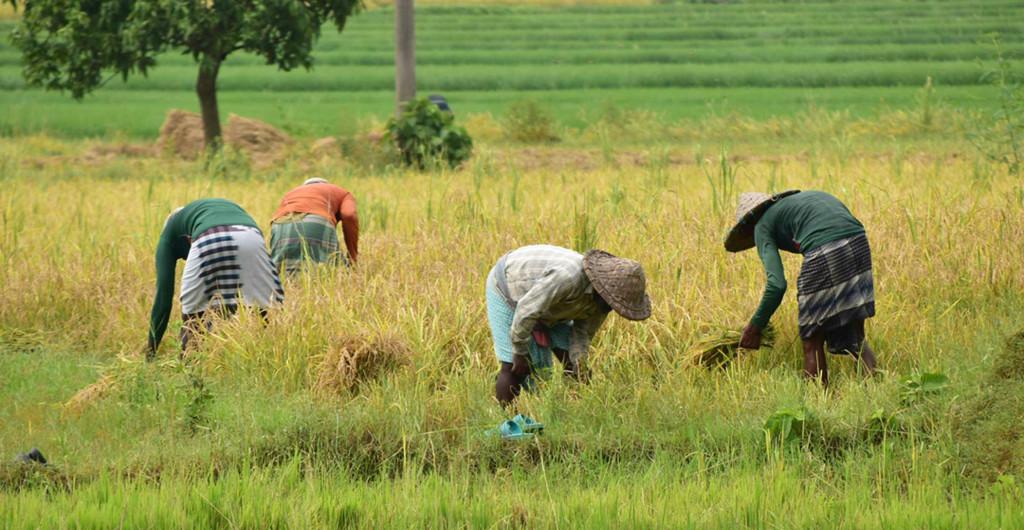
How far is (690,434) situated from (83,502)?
9.15 feet

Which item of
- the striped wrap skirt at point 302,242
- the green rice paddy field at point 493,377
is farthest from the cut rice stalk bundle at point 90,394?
the striped wrap skirt at point 302,242

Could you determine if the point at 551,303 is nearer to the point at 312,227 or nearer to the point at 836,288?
the point at 836,288

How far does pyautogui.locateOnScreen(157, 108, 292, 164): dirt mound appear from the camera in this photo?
720 inches

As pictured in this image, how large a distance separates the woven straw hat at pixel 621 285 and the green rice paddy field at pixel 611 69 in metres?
14.1

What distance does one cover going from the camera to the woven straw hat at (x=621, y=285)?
6.26 m

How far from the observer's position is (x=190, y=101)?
26.0 meters

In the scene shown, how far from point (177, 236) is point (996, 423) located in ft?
15.6

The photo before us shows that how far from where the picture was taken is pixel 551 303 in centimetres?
640

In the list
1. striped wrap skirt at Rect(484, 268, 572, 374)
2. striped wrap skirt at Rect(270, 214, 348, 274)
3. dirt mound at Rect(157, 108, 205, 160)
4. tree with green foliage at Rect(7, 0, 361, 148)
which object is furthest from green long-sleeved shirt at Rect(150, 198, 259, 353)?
dirt mound at Rect(157, 108, 205, 160)

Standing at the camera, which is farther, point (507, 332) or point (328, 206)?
point (328, 206)

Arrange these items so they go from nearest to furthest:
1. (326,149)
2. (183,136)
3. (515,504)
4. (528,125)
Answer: (515,504) < (326,149) < (183,136) < (528,125)

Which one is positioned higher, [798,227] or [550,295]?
[798,227]

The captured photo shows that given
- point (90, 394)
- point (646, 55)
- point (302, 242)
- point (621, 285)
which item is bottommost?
point (90, 394)

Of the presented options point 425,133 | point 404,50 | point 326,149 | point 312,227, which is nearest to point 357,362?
point 312,227
